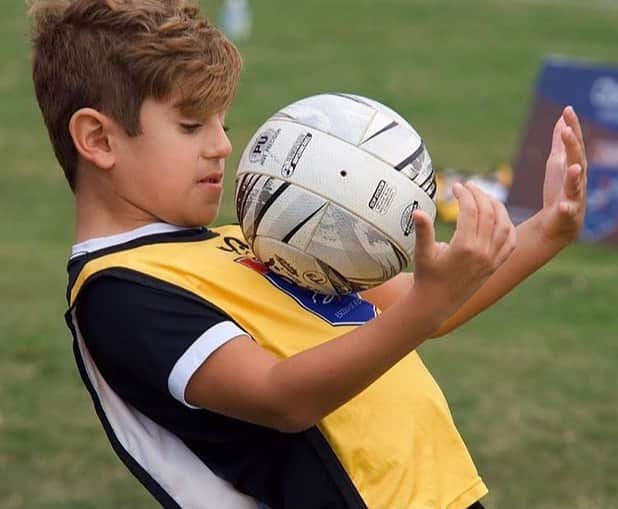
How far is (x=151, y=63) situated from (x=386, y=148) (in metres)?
0.49

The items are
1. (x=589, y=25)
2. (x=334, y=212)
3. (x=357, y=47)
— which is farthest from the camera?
(x=589, y=25)

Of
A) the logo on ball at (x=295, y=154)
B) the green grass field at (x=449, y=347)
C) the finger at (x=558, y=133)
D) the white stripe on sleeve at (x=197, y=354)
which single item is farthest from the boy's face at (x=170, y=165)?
the green grass field at (x=449, y=347)

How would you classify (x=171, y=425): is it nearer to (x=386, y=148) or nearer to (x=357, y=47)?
(x=386, y=148)

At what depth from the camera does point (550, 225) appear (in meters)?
2.97

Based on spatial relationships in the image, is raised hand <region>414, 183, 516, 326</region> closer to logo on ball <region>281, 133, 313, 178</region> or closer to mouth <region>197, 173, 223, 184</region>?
logo on ball <region>281, 133, 313, 178</region>

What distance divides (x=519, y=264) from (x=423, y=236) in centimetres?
87

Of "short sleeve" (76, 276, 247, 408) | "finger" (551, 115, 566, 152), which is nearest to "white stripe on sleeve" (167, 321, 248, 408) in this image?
"short sleeve" (76, 276, 247, 408)

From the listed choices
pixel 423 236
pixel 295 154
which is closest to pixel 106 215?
pixel 295 154

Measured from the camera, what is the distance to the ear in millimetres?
2699

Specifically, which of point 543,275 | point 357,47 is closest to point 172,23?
point 543,275

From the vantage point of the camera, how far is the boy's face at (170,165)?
106 inches

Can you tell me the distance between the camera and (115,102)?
8.82 ft

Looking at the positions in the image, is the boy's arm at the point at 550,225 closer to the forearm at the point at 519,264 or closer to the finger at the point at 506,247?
the forearm at the point at 519,264

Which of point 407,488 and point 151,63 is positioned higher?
point 151,63
